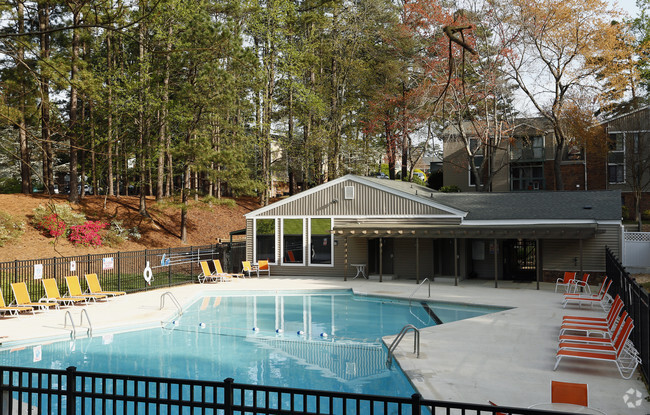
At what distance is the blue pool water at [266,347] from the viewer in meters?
10.0

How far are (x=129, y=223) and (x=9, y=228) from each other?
7166 mm

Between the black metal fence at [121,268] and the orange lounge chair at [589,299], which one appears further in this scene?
the black metal fence at [121,268]

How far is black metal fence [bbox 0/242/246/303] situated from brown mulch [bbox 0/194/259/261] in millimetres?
1180

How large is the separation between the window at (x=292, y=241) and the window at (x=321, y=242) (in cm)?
55

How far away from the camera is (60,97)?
39.5m

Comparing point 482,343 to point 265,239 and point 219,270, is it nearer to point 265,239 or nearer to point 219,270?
point 219,270

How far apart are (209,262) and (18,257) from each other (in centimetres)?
822

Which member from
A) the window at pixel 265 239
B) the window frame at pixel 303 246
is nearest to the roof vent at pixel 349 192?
the window frame at pixel 303 246

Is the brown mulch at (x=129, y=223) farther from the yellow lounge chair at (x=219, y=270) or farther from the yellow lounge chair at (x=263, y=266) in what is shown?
the yellow lounge chair at (x=263, y=266)

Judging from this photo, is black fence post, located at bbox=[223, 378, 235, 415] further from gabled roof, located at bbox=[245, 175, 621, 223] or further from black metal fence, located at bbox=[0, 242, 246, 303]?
gabled roof, located at bbox=[245, 175, 621, 223]

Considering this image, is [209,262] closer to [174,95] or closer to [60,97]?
[174,95]

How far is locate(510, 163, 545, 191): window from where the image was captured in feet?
138

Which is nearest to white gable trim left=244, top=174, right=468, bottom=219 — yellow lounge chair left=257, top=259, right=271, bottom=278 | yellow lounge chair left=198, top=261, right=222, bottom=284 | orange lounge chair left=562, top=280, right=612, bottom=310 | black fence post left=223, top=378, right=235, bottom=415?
yellow lounge chair left=257, top=259, right=271, bottom=278

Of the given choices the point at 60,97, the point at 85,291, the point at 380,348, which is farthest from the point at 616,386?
the point at 60,97
